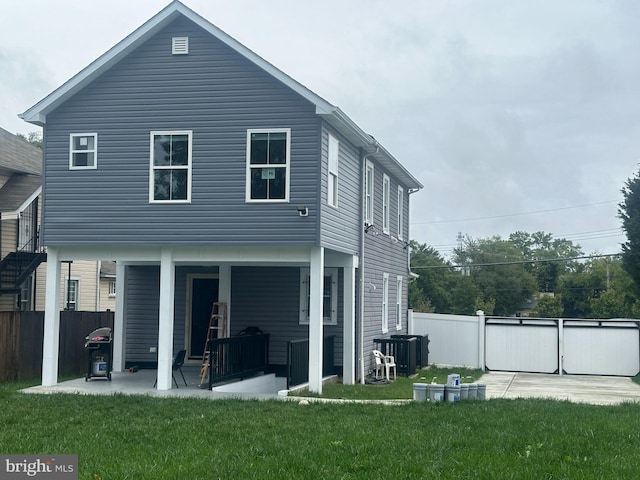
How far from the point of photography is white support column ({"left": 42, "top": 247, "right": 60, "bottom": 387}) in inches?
678

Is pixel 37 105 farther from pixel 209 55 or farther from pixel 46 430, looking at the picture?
pixel 46 430

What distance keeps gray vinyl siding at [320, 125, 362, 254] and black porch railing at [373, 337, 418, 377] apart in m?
3.20

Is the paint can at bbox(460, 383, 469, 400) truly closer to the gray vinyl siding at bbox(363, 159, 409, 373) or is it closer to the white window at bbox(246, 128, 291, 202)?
the white window at bbox(246, 128, 291, 202)

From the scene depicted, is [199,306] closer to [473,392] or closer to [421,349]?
[421,349]

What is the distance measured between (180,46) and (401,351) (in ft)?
31.8

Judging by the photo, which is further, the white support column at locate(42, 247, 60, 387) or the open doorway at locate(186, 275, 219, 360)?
the open doorway at locate(186, 275, 219, 360)

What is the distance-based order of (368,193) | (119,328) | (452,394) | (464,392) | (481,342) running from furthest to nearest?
(481,342) → (368,193) → (119,328) → (464,392) → (452,394)

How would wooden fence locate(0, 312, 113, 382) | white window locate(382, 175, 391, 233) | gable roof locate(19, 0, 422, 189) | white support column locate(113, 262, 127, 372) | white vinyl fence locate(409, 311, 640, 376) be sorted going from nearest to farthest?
gable roof locate(19, 0, 422, 189) → wooden fence locate(0, 312, 113, 382) → white support column locate(113, 262, 127, 372) → white window locate(382, 175, 391, 233) → white vinyl fence locate(409, 311, 640, 376)

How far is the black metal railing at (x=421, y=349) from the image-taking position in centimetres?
2363

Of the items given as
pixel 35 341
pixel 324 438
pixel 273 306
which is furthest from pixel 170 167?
pixel 324 438

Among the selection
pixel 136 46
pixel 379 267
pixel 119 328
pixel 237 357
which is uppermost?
pixel 136 46

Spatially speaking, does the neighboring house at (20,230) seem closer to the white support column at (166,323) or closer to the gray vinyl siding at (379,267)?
the white support column at (166,323)

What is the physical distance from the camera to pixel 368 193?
21328 millimetres

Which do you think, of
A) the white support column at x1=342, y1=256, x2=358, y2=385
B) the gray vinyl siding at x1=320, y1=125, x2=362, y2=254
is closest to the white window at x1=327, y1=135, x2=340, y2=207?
the gray vinyl siding at x1=320, y1=125, x2=362, y2=254
